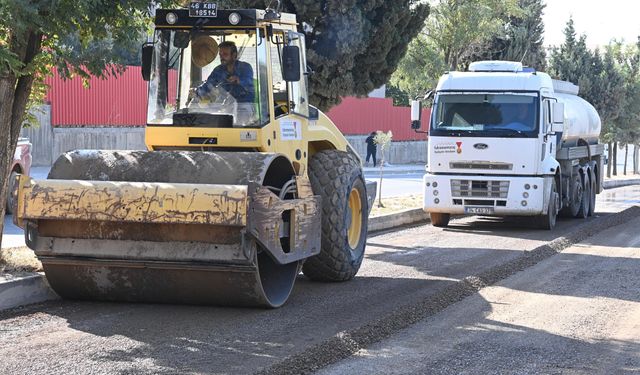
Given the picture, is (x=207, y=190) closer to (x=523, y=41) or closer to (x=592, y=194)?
(x=592, y=194)

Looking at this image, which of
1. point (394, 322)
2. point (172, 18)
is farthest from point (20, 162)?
point (394, 322)

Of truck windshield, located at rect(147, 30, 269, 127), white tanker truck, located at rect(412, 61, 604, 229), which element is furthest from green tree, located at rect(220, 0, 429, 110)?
truck windshield, located at rect(147, 30, 269, 127)

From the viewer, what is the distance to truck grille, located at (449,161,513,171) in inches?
766

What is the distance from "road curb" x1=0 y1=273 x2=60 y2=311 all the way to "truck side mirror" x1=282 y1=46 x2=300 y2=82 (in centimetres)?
314

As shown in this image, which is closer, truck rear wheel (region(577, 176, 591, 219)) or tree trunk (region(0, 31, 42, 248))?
tree trunk (region(0, 31, 42, 248))


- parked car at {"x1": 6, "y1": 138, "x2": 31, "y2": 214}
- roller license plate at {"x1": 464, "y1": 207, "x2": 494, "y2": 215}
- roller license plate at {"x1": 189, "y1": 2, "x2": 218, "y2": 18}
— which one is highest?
roller license plate at {"x1": 189, "y1": 2, "x2": 218, "y2": 18}

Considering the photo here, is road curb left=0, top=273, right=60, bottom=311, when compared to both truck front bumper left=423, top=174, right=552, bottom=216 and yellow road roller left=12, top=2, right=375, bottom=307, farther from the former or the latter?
truck front bumper left=423, top=174, right=552, bottom=216

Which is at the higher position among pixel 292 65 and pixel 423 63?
pixel 423 63

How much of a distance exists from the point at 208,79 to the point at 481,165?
9.29 meters

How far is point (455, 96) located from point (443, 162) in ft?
4.09

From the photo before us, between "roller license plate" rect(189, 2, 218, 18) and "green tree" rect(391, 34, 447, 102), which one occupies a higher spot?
"green tree" rect(391, 34, 447, 102)

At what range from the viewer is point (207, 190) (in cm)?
948

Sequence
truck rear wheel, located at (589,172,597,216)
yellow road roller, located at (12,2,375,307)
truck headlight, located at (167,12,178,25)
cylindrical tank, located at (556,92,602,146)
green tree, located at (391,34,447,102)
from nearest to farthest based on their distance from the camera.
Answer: yellow road roller, located at (12,2,375,307)
truck headlight, located at (167,12,178,25)
cylindrical tank, located at (556,92,602,146)
truck rear wheel, located at (589,172,597,216)
green tree, located at (391,34,447,102)

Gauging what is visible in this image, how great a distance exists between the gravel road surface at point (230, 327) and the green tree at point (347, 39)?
4.09m
